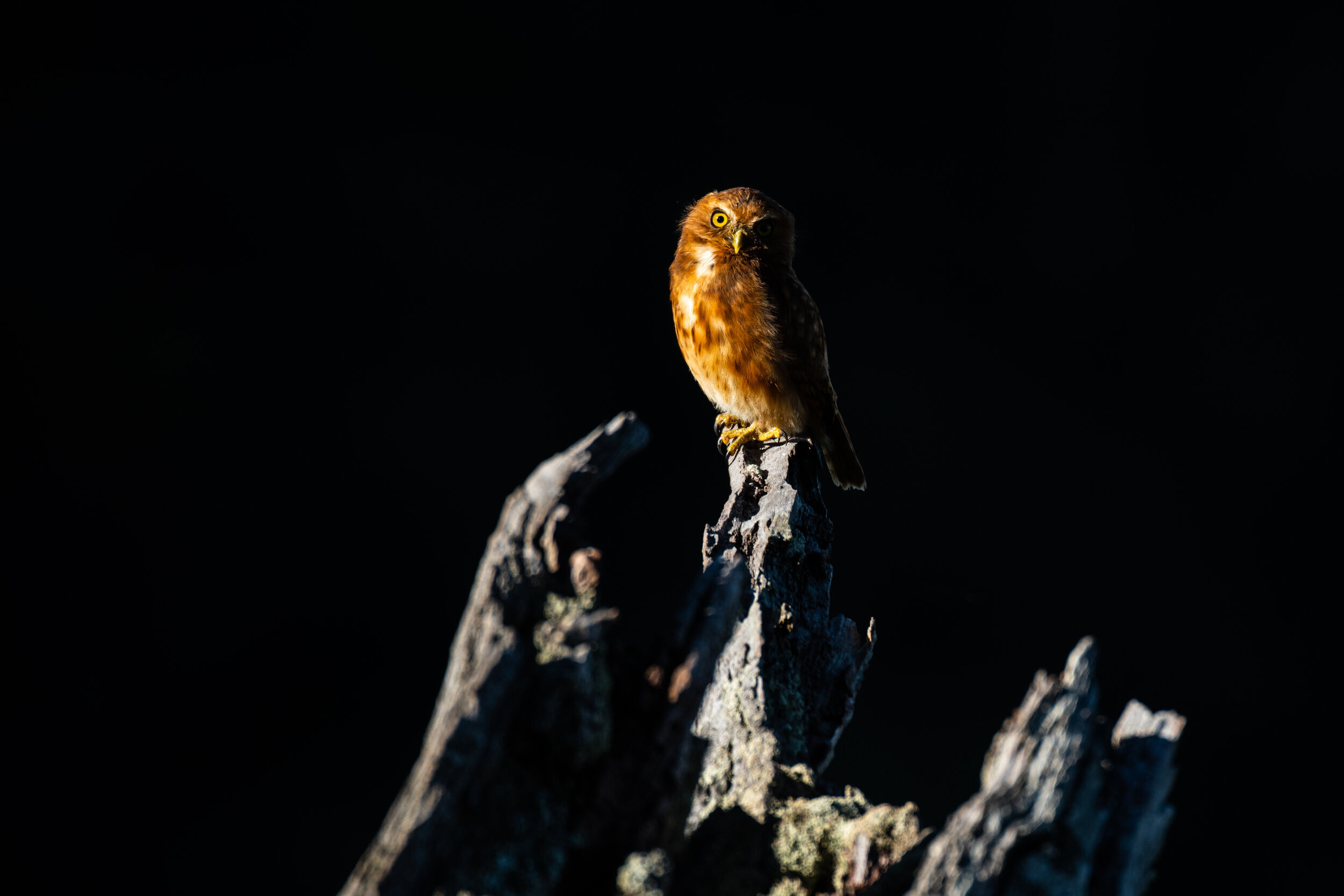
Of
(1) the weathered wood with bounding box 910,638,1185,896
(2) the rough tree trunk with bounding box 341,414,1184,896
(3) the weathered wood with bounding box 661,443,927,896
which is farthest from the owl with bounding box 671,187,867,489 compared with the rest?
(1) the weathered wood with bounding box 910,638,1185,896

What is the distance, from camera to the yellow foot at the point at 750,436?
367cm

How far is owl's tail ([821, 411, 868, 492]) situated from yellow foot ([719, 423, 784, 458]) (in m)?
0.21

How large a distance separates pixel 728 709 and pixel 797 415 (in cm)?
169

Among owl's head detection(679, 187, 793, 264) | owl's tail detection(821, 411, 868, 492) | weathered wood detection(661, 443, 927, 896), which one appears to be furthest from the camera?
owl's tail detection(821, 411, 868, 492)

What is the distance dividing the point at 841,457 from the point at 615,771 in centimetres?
249

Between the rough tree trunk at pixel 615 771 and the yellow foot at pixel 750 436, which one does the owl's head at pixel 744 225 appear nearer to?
the yellow foot at pixel 750 436

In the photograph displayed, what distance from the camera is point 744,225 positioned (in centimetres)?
361

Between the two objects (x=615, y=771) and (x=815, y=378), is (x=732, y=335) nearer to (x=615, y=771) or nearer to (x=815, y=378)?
(x=815, y=378)

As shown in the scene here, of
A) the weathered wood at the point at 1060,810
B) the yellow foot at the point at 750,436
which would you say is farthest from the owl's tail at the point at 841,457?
the weathered wood at the point at 1060,810

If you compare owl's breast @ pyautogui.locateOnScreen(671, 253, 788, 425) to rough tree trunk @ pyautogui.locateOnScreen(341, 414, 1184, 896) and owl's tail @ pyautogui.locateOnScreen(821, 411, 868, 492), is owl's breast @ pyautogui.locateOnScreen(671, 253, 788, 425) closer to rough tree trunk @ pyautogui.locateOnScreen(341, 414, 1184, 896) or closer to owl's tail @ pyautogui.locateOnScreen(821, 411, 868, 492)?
owl's tail @ pyautogui.locateOnScreen(821, 411, 868, 492)

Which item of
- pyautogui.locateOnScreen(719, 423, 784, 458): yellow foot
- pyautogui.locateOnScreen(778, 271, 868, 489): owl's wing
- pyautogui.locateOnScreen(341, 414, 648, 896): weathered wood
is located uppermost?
pyautogui.locateOnScreen(778, 271, 868, 489): owl's wing

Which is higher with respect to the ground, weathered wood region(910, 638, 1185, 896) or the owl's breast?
the owl's breast

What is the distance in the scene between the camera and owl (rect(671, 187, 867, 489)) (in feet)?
11.9

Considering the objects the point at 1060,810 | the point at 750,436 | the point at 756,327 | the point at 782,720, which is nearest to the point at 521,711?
the point at 1060,810
